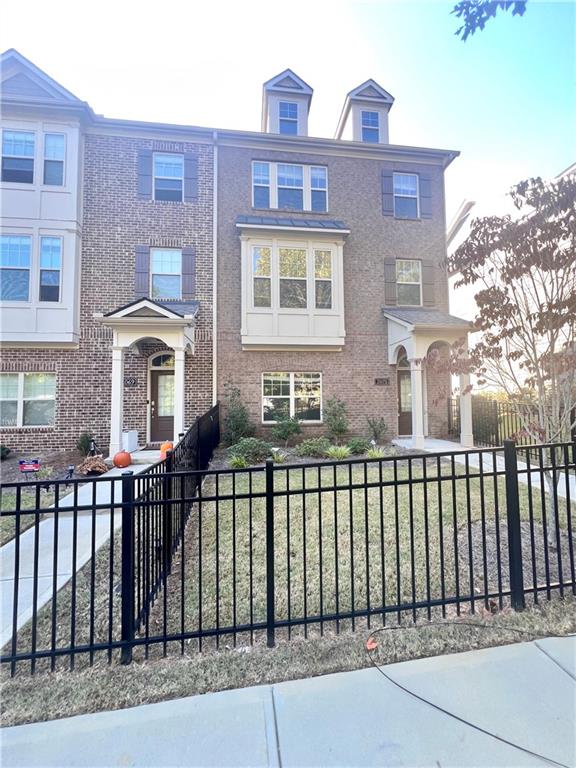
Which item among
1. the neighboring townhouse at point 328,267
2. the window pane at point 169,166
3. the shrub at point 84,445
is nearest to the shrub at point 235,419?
the neighboring townhouse at point 328,267

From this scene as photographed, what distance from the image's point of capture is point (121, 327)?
9.45 meters

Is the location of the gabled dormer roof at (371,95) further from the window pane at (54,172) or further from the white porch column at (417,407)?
the window pane at (54,172)

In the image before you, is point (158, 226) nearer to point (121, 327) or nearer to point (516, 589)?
point (121, 327)

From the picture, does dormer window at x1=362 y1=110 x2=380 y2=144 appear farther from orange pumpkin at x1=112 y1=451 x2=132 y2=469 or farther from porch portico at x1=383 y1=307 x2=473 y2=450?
orange pumpkin at x1=112 y1=451 x2=132 y2=469

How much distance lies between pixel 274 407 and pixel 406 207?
8.41 meters

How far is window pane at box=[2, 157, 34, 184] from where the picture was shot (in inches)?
406

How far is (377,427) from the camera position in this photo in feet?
37.5

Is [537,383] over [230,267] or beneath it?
beneath

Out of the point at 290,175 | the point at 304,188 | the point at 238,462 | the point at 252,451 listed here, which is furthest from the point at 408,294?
the point at 238,462

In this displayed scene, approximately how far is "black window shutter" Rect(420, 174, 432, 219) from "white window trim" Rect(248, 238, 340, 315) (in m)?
3.72

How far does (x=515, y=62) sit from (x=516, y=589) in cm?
737

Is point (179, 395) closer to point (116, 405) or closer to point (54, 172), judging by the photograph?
point (116, 405)

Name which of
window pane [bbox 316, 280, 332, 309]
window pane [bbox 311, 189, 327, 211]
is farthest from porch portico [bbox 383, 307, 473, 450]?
window pane [bbox 311, 189, 327, 211]

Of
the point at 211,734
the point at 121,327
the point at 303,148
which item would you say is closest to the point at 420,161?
the point at 303,148
